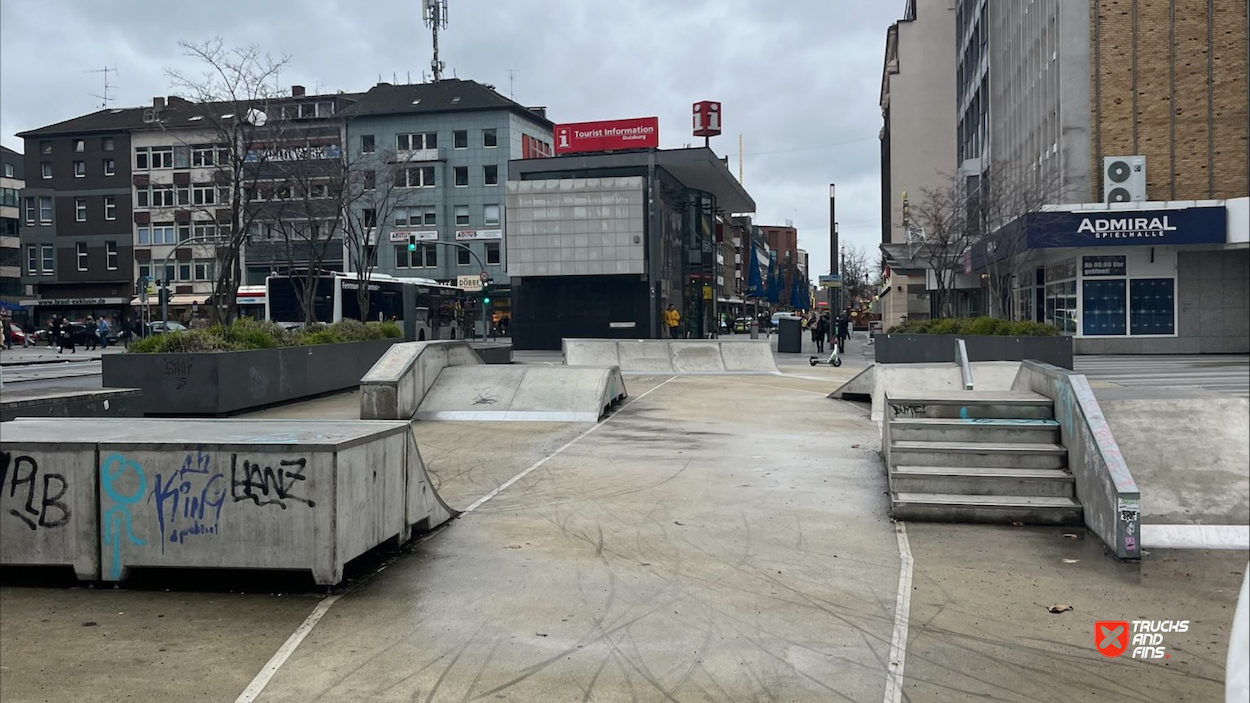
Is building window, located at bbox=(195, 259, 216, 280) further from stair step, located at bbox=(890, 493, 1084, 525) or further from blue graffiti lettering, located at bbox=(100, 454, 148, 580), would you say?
stair step, located at bbox=(890, 493, 1084, 525)

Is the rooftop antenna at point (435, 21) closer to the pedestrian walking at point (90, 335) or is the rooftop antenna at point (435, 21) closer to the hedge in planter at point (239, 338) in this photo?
the pedestrian walking at point (90, 335)

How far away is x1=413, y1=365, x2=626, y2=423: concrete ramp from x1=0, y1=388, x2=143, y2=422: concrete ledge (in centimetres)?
520

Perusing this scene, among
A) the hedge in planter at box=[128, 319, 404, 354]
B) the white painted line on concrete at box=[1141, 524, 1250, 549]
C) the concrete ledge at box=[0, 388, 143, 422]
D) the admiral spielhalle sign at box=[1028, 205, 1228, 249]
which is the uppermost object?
the admiral spielhalle sign at box=[1028, 205, 1228, 249]

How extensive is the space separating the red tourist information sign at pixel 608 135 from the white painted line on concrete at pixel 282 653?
40.8 metres

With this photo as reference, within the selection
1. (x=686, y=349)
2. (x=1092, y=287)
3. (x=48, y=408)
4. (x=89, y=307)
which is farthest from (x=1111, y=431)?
(x=89, y=307)

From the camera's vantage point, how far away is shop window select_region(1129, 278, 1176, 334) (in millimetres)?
29297

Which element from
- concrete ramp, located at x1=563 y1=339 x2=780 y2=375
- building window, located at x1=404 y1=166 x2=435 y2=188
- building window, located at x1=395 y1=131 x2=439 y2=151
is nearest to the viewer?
concrete ramp, located at x1=563 y1=339 x2=780 y2=375

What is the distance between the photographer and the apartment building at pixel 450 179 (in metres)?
72.8

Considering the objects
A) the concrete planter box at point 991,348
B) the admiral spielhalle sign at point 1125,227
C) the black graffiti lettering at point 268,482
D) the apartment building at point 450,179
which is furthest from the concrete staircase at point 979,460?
the apartment building at point 450,179

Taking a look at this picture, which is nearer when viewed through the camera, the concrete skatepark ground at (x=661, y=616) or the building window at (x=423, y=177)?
the concrete skatepark ground at (x=661, y=616)

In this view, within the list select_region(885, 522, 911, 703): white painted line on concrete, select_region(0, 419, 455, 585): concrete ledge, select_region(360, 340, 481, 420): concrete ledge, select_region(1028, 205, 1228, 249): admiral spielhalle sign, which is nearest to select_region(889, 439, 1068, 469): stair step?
select_region(885, 522, 911, 703): white painted line on concrete

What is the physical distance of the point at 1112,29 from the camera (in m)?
30.0

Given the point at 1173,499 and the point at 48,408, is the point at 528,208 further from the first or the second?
the point at 1173,499

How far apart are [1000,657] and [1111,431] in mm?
3631
